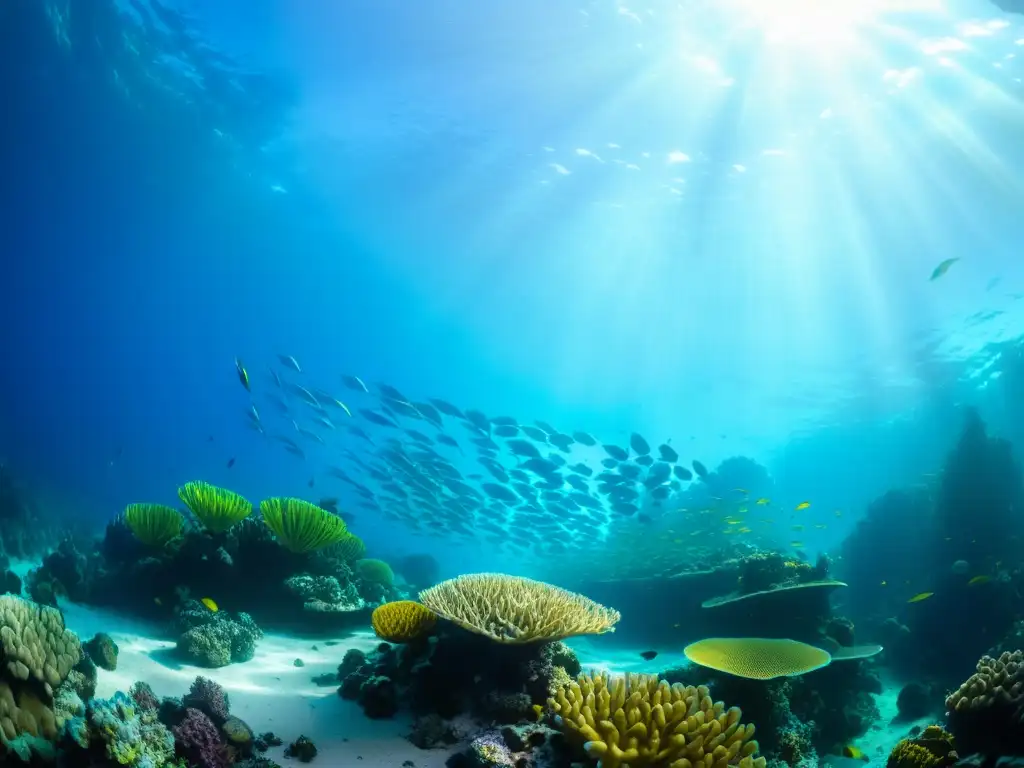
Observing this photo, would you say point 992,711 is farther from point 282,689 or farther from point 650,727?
point 282,689

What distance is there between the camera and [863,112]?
711 inches

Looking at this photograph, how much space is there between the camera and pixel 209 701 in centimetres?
434

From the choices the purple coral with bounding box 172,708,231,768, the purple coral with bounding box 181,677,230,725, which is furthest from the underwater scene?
the purple coral with bounding box 181,677,230,725

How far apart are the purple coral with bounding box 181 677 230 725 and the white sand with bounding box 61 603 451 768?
440mm

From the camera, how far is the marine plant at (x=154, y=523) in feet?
25.3

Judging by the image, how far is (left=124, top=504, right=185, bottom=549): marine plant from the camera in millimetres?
7723

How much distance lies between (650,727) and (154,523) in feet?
25.5

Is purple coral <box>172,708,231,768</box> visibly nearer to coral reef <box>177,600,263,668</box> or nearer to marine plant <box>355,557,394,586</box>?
coral reef <box>177,600,263,668</box>

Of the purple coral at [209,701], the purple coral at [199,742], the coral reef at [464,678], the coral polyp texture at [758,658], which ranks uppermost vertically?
the coral polyp texture at [758,658]

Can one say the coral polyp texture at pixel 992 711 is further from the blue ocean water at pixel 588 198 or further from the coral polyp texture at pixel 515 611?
the blue ocean water at pixel 588 198

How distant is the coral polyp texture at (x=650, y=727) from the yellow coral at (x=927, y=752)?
1926mm

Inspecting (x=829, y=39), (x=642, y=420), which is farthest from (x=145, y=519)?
(x=642, y=420)

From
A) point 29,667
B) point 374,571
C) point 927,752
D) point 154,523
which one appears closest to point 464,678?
point 29,667

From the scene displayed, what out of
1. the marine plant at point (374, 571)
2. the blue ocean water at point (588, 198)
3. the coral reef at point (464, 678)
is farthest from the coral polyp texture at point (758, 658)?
the blue ocean water at point (588, 198)
